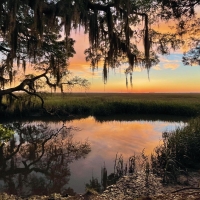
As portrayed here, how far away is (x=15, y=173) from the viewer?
747cm

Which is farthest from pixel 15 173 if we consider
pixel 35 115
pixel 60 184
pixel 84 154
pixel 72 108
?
pixel 72 108

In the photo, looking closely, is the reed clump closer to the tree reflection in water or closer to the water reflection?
the water reflection

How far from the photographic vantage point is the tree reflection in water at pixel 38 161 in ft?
20.9

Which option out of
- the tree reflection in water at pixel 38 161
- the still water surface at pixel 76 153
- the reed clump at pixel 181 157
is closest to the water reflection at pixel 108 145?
the still water surface at pixel 76 153

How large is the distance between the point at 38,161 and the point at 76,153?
1678 millimetres

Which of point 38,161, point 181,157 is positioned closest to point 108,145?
point 38,161

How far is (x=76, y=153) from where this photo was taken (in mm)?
9688

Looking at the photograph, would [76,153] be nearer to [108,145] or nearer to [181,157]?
[108,145]

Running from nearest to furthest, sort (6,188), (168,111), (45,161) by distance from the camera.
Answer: (6,188) → (45,161) → (168,111)

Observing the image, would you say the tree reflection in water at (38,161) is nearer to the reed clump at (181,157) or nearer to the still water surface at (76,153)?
the still water surface at (76,153)

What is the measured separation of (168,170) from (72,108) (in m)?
17.7

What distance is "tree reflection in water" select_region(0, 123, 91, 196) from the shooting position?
6.37m

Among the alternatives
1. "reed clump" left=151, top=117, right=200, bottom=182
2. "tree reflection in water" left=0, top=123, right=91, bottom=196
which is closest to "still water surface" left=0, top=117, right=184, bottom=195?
"tree reflection in water" left=0, top=123, right=91, bottom=196

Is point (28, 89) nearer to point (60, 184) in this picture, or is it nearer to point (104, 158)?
point (104, 158)
